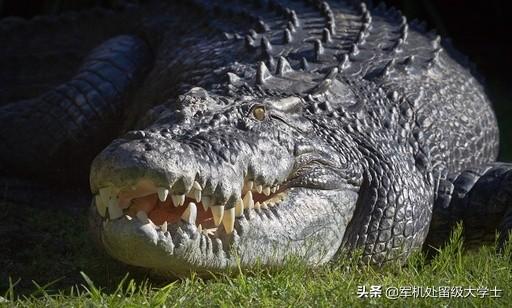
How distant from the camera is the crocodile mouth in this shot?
3.29 meters

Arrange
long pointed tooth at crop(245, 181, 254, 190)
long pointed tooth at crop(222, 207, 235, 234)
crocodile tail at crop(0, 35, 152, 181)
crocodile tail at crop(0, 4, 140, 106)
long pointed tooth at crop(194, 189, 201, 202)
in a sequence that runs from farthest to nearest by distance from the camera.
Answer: crocodile tail at crop(0, 4, 140, 106) < crocodile tail at crop(0, 35, 152, 181) < long pointed tooth at crop(245, 181, 254, 190) < long pointed tooth at crop(222, 207, 235, 234) < long pointed tooth at crop(194, 189, 201, 202)

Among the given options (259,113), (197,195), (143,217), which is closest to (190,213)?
(197,195)

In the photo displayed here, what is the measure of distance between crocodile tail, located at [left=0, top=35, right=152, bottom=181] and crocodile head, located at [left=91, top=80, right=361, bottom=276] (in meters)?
1.82

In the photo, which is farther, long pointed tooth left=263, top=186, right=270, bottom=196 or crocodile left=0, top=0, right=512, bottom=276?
long pointed tooth left=263, top=186, right=270, bottom=196

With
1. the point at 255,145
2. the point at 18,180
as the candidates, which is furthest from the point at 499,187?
the point at 18,180

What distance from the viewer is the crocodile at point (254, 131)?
338 cm

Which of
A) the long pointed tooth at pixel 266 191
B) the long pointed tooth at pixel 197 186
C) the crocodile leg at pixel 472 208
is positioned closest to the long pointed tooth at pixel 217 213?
the long pointed tooth at pixel 197 186

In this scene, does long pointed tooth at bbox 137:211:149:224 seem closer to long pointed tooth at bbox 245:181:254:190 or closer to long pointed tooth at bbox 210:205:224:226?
long pointed tooth at bbox 210:205:224:226

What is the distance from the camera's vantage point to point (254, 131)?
3.72 metres

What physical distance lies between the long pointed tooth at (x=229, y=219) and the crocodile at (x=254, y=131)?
0.03 ft

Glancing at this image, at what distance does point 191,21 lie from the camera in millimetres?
6008

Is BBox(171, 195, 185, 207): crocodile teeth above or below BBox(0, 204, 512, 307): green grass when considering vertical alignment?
above

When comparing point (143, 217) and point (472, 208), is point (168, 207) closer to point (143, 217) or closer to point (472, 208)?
point (143, 217)

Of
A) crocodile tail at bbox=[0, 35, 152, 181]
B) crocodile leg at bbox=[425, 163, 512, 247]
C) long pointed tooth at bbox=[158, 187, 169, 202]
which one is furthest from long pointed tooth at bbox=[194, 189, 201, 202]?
crocodile tail at bbox=[0, 35, 152, 181]
